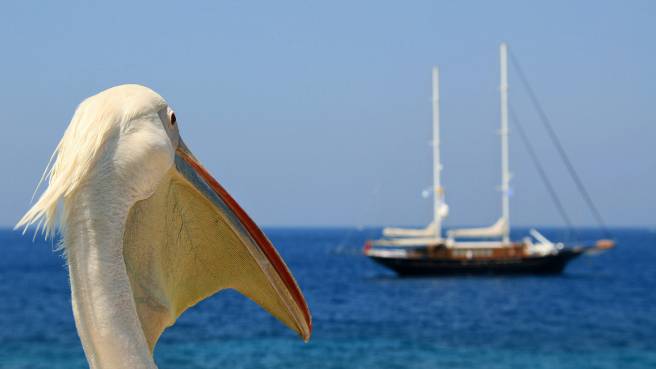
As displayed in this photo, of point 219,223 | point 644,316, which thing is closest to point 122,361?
point 219,223

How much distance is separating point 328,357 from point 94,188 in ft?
54.2

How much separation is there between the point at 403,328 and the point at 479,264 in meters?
18.1

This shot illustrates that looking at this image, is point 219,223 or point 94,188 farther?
point 219,223

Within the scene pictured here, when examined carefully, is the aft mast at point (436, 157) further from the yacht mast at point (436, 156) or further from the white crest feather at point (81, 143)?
the white crest feather at point (81, 143)

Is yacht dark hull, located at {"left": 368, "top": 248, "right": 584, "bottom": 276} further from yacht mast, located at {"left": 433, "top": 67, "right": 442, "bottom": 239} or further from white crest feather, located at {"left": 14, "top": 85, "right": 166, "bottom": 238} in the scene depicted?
white crest feather, located at {"left": 14, "top": 85, "right": 166, "bottom": 238}

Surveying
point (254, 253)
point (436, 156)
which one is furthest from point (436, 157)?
point (254, 253)

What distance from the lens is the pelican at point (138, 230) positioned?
1.92 metres

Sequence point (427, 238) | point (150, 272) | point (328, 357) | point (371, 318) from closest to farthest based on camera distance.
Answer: point (150, 272) < point (328, 357) < point (371, 318) < point (427, 238)

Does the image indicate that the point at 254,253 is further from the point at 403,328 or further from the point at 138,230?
the point at 403,328

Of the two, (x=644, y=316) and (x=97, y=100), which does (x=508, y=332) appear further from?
(x=97, y=100)

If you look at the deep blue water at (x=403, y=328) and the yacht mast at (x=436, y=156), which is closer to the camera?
the deep blue water at (x=403, y=328)

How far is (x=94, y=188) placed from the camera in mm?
1919

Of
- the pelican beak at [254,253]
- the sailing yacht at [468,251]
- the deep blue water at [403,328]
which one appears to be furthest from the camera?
the sailing yacht at [468,251]

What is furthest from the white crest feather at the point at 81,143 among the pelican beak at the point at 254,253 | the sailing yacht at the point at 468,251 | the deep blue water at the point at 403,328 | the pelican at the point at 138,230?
the sailing yacht at the point at 468,251
